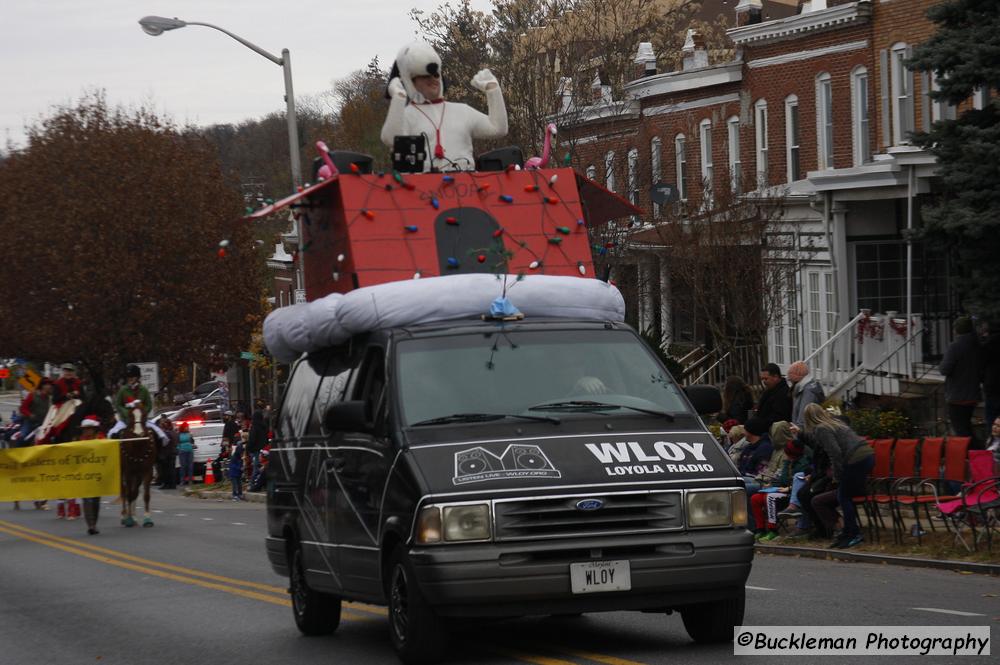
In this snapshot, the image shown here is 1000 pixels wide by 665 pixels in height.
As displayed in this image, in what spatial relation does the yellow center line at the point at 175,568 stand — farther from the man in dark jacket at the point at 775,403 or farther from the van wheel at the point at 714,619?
the man in dark jacket at the point at 775,403

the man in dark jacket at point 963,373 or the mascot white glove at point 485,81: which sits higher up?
the mascot white glove at point 485,81

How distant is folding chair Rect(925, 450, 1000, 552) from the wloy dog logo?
24.1ft

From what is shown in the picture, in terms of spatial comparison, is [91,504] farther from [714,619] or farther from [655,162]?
[655,162]

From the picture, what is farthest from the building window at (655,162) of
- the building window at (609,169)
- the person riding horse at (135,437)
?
the person riding horse at (135,437)

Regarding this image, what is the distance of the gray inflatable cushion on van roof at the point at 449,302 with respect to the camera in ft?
33.7

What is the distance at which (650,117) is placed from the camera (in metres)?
39.3

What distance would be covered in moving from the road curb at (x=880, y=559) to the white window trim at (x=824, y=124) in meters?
16.5

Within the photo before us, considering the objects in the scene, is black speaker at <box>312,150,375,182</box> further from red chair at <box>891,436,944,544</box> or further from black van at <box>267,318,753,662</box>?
red chair at <box>891,436,944,544</box>

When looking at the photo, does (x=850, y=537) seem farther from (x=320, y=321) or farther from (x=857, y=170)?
(x=857, y=170)

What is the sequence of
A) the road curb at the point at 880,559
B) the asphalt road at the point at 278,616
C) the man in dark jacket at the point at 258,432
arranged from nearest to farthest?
the asphalt road at the point at 278,616 < the road curb at the point at 880,559 < the man in dark jacket at the point at 258,432

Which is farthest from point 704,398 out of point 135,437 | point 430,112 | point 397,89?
point 135,437

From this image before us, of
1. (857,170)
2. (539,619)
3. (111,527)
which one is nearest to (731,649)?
(539,619)

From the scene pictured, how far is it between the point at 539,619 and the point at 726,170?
22.9 meters

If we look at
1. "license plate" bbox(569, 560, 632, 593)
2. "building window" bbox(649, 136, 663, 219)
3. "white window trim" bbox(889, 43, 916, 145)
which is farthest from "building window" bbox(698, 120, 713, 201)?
"license plate" bbox(569, 560, 632, 593)
